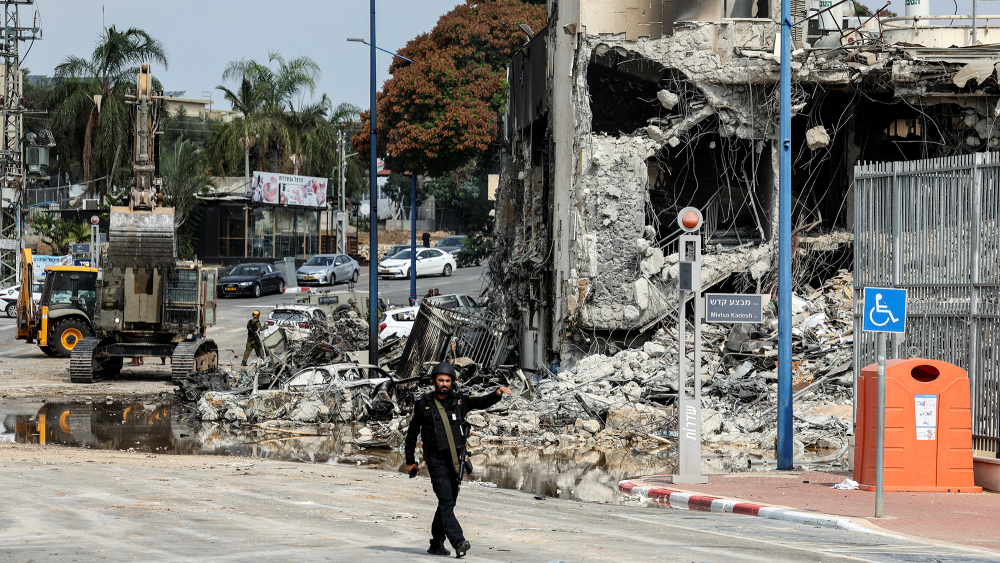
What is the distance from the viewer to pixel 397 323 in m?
30.8

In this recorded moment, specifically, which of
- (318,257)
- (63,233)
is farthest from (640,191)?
(63,233)

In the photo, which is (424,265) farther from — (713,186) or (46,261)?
(713,186)

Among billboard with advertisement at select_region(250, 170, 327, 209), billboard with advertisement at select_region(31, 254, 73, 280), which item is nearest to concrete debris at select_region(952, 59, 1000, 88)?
billboard with advertisement at select_region(31, 254, 73, 280)

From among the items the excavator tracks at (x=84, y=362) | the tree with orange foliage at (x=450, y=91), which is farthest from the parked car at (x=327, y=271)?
the excavator tracks at (x=84, y=362)

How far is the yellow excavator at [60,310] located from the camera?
28.2 metres

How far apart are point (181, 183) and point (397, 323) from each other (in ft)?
97.7

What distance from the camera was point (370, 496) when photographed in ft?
37.2

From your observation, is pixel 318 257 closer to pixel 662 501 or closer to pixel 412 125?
pixel 412 125

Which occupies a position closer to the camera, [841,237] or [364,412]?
[364,412]

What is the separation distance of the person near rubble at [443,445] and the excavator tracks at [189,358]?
15860 millimetres

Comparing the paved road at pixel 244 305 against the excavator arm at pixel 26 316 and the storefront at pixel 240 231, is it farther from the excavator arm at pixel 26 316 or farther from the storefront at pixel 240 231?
the storefront at pixel 240 231

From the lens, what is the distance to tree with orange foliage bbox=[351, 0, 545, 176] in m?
40.8

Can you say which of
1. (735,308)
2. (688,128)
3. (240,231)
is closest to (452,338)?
(688,128)

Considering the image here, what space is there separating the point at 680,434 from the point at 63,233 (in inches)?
2081
